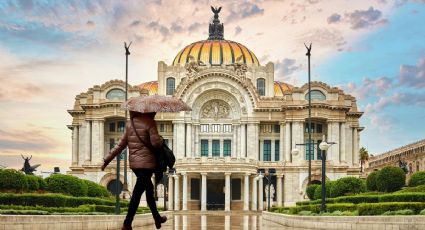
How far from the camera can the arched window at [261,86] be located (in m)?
113

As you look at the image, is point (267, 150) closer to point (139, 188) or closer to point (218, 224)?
point (218, 224)

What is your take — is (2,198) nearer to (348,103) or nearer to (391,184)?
(391,184)

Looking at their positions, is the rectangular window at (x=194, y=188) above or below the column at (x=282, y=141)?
below

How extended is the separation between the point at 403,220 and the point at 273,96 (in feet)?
264

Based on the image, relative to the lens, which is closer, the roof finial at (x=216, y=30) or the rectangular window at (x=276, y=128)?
the rectangular window at (x=276, y=128)

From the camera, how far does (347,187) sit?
68.7 metres

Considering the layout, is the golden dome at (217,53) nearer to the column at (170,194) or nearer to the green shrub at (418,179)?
the column at (170,194)

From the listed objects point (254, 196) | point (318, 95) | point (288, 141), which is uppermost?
point (318, 95)

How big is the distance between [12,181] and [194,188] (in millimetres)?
57971

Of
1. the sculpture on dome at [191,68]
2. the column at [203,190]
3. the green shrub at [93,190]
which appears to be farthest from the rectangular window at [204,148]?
the green shrub at [93,190]

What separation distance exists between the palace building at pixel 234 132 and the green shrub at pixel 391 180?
38.0 meters

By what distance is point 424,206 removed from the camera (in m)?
36.4

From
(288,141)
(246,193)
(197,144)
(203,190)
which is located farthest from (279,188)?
(197,144)

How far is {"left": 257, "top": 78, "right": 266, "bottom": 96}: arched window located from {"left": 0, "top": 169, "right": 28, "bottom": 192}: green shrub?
2667 inches
